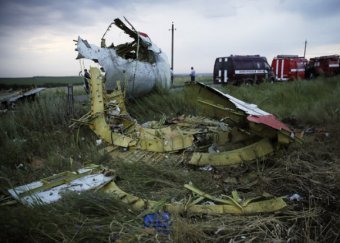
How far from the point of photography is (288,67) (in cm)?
2498

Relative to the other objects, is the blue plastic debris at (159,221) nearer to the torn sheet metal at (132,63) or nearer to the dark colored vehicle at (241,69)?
the torn sheet metal at (132,63)

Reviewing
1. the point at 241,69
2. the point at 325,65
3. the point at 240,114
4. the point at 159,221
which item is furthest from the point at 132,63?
the point at 325,65

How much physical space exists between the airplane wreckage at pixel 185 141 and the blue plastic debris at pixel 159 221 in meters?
Result: 0.20

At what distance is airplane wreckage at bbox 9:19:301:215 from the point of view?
3.54 meters

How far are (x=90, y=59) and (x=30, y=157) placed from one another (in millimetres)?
2711

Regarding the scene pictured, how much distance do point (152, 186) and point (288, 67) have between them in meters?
23.5

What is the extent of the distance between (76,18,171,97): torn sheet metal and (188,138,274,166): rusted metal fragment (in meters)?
3.36

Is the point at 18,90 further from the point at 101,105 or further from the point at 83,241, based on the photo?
the point at 83,241

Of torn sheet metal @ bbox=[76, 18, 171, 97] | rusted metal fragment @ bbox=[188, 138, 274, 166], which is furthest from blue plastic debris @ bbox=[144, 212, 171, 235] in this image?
torn sheet metal @ bbox=[76, 18, 171, 97]

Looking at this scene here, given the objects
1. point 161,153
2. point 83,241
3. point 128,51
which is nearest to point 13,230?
point 83,241

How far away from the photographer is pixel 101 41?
9.40m

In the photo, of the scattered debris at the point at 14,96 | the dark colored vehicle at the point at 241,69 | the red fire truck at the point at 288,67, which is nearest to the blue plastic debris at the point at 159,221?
the scattered debris at the point at 14,96

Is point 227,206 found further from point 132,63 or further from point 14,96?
point 14,96

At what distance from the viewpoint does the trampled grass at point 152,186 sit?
2887 millimetres
